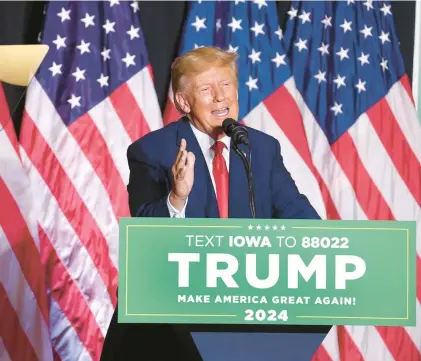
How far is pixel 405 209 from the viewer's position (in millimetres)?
4262

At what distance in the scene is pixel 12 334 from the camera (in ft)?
13.1

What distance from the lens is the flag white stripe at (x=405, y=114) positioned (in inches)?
170

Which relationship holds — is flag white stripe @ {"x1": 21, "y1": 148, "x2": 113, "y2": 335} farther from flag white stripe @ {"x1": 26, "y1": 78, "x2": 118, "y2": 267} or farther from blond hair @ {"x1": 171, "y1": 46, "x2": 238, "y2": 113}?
blond hair @ {"x1": 171, "y1": 46, "x2": 238, "y2": 113}

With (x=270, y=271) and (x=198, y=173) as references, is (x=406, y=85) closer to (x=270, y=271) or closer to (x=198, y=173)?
(x=198, y=173)

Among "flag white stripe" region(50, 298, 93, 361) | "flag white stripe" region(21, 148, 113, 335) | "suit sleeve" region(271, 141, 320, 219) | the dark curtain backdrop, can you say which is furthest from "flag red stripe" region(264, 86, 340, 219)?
"flag white stripe" region(50, 298, 93, 361)

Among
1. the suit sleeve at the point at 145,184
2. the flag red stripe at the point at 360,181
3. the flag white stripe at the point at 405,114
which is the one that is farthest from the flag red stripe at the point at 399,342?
the suit sleeve at the point at 145,184

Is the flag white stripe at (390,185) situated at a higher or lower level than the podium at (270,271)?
higher

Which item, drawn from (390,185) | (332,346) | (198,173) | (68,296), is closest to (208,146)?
(198,173)

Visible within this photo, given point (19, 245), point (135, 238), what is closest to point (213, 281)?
point (135, 238)

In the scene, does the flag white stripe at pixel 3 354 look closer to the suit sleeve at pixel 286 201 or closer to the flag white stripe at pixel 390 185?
the suit sleeve at pixel 286 201

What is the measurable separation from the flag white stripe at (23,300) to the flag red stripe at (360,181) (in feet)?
5.87

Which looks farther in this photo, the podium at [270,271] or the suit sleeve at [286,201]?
the suit sleeve at [286,201]

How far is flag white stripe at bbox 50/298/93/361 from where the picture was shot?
4.05m

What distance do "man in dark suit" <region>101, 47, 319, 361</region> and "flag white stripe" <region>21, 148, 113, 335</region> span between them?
3.07 feet
